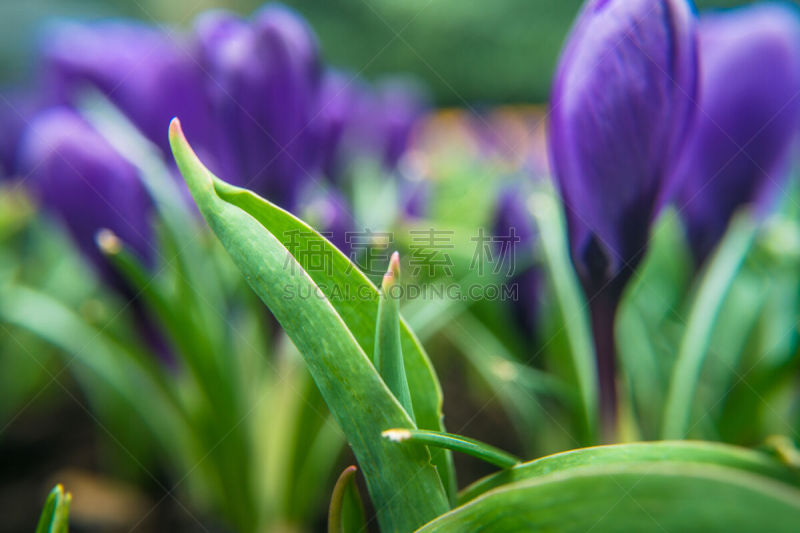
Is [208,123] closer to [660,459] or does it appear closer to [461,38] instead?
[660,459]

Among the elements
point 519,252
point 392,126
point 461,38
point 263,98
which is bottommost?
point 519,252

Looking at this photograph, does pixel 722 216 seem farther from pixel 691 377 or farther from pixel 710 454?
pixel 710 454

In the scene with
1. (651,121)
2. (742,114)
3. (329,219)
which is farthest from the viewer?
(329,219)

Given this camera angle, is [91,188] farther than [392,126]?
No

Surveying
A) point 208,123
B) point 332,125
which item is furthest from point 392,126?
point 208,123

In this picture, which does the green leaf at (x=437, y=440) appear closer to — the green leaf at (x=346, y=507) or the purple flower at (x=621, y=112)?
the green leaf at (x=346, y=507)

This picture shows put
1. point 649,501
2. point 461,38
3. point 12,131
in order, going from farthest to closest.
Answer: point 461,38
point 12,131
point 649,501
